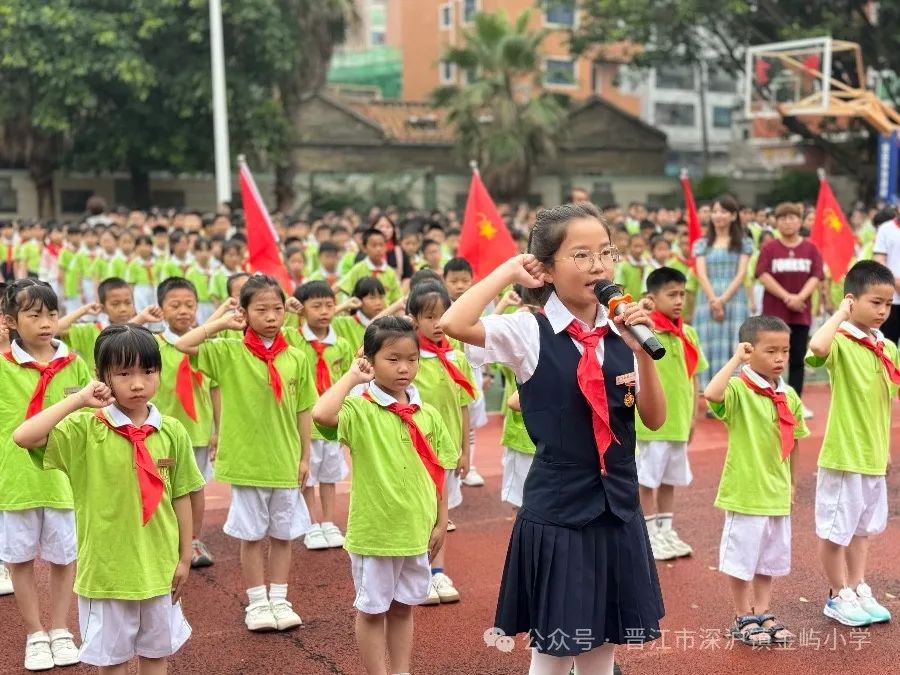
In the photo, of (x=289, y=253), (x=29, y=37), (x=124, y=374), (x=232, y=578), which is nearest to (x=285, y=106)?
(x=29, y=37)

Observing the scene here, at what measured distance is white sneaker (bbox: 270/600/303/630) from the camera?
485 cm

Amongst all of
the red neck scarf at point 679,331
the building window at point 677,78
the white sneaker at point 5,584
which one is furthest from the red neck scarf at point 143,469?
the building window at point 677,78

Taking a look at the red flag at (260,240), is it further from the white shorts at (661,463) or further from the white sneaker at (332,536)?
the white shorts at (661,463)

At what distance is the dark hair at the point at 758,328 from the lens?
4620 mm

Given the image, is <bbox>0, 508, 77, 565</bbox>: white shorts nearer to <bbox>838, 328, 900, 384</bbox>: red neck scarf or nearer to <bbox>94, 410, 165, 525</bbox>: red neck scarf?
<bbox>94, 410, 165, 525</bbox>: red neck scarf

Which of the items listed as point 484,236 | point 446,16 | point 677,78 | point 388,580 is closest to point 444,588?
point 388,580

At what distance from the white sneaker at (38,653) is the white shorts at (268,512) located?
0.86m

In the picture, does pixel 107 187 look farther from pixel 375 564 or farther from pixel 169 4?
pixel 375 564

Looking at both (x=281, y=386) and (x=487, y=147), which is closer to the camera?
(x=281, y=386)

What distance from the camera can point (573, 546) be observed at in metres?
3.12

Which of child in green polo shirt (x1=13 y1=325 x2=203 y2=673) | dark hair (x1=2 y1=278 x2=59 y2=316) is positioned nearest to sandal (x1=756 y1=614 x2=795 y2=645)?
child in green polo shirt (x1=13 y1=325 x2=203 y2=673)

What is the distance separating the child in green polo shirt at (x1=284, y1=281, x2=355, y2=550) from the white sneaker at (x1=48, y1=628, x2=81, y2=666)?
162cm

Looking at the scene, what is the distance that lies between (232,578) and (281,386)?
1.23m

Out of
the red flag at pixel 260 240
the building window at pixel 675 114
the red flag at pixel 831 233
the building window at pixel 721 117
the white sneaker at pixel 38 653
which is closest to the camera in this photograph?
the white sneaker at pixel 38 653
